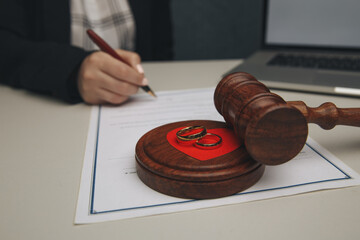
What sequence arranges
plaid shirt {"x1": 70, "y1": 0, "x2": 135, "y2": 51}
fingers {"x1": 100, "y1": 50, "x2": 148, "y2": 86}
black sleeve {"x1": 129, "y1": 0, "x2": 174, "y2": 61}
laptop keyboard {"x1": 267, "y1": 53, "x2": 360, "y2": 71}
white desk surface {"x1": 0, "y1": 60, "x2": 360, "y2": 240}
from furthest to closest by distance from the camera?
black sleeve {"x1": 129, "y1": 0, "x2": 174, "y2": 61}, plaid shirt {"x1": 70, "y1": 0, "x2": 135, "y2": 51}, laptop keyboard {"x1": 267, "y1": 53, "x2": 360, "y2": 71}, fingers {"x1": 100, "y1": 50, "x2": 148, "y2": 86}, white desk surface {"x1": 0, "y1": 60, "x2": 360, "y2": 240}

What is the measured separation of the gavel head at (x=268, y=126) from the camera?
0.29 metres

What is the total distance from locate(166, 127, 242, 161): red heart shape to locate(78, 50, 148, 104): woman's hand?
252 mm

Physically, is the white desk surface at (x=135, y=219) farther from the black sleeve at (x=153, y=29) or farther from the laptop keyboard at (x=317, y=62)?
the black sleeve at (x=153, y=29)

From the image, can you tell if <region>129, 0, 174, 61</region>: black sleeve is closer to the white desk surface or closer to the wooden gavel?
the white desk surface

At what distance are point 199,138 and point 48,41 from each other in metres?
0.74

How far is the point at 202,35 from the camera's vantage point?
1.64 metres

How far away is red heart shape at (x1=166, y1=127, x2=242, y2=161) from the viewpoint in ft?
1.07

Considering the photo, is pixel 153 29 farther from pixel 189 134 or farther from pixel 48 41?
pixel 189 134

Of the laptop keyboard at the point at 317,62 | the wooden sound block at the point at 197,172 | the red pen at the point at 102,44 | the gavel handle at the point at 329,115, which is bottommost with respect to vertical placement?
the laptop keyboard at the point at 317,62

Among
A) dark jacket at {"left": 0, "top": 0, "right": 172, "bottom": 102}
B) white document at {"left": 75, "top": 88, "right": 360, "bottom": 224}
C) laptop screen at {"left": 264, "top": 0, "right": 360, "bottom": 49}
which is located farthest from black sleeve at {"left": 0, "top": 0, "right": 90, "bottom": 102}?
laptop screen at {"left": 264, "top": 0, "right": 360, "bottom": 49}

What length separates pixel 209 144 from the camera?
0.33 m

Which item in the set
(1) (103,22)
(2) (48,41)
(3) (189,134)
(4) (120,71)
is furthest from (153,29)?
(3) (189,134)

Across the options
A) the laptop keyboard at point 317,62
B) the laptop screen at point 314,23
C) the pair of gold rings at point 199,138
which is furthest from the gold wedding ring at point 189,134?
the laptop screen at point 314,23

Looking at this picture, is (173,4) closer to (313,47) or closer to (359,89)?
(313,47)
